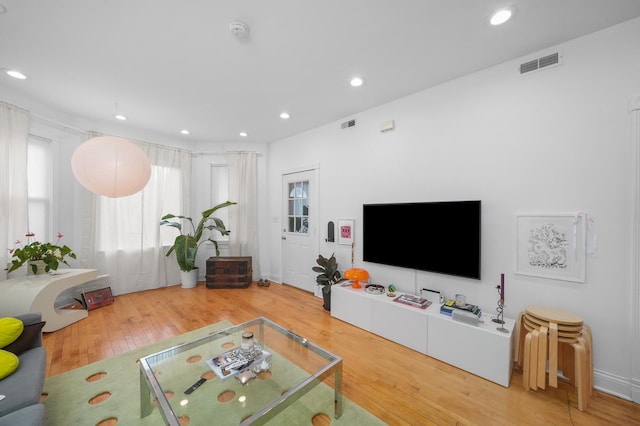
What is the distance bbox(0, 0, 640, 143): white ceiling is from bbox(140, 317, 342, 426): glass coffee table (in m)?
2.42

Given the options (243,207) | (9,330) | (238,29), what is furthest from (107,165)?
(243,207)

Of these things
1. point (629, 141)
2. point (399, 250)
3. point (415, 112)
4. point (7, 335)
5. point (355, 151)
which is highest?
point (415, 112)

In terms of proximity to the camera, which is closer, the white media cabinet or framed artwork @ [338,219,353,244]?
the white media cabinet

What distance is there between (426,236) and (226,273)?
346 centimetres

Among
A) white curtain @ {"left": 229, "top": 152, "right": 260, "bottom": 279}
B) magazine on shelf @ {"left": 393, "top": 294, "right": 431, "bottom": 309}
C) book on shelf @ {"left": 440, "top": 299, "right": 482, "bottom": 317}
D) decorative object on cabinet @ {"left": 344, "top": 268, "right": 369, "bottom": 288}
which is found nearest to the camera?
book on shelf @ {"left": 440, "top": 299, "right": 482, "bottom": 317}

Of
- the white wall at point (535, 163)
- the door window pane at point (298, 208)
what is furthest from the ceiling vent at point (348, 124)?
the door window pane at point (298, 208)

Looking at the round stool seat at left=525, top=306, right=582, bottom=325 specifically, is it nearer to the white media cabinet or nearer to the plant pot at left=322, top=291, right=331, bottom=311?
the white media cabinet

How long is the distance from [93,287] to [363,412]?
416cm

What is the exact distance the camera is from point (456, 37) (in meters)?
2.01

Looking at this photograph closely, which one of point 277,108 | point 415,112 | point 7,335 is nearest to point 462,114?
point 415,112

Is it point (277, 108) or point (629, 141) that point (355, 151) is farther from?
point (629, 141)

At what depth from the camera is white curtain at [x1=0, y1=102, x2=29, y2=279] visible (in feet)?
9.13

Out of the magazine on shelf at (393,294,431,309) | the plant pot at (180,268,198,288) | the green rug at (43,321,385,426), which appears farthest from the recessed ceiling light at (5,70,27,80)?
the magazine on shelf at (393,294,431,309)

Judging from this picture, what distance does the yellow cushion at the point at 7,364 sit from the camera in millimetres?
Answer: 1387
